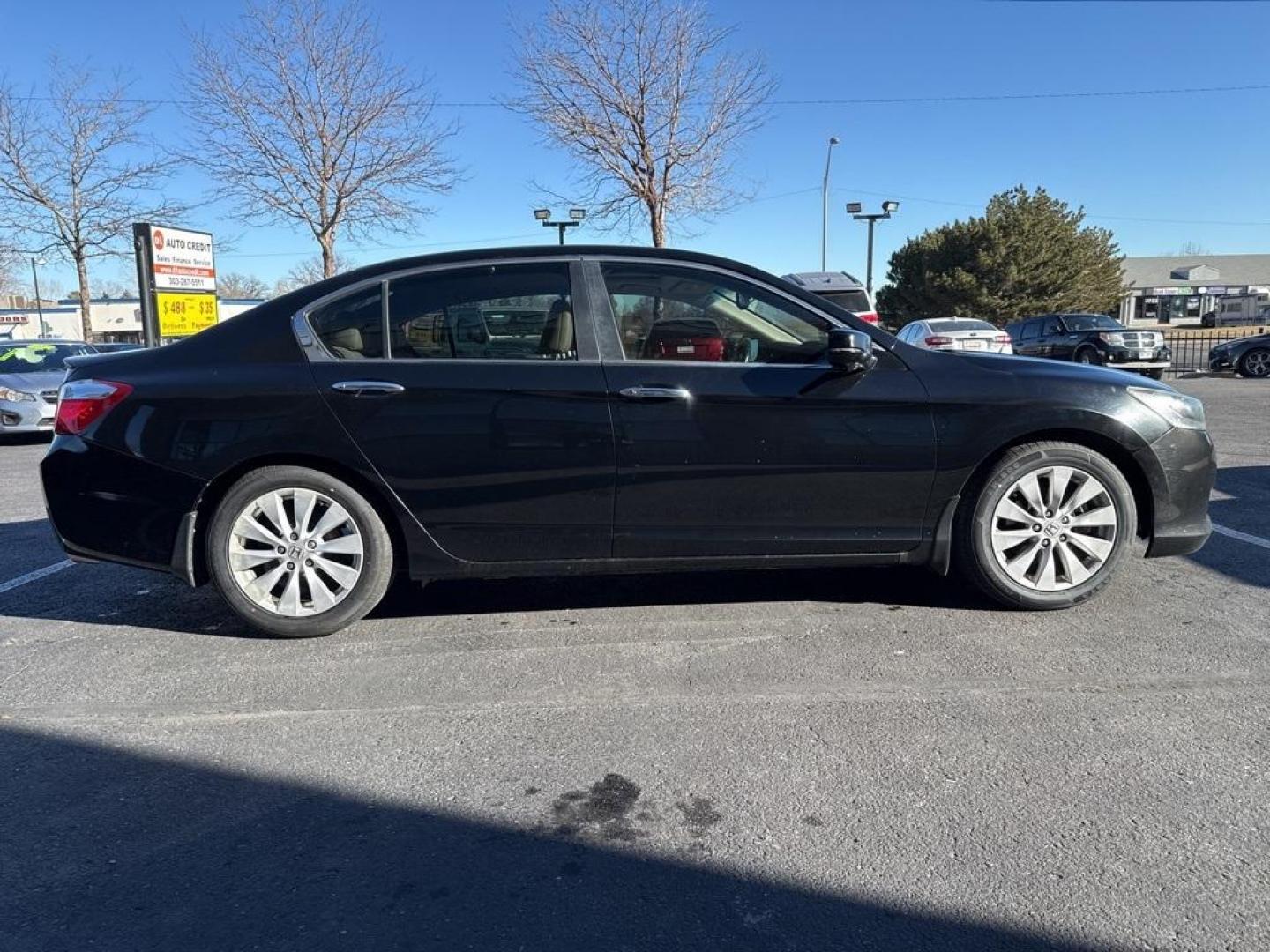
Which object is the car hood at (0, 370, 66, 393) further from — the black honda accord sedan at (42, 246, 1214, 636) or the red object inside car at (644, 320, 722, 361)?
the red object inside car at (644, 320, 722, 361)

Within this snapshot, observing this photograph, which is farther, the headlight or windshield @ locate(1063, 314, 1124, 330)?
windshield @ locate(1063, 314, 1124, 330)

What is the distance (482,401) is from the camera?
3.71 m

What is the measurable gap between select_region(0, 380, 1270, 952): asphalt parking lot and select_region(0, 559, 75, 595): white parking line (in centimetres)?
56

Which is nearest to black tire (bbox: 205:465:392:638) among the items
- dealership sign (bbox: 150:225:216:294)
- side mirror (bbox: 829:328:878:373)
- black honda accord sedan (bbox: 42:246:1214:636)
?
black honda accord sedan (bbox: 42:246:1214:636)

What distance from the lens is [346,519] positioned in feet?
12.4

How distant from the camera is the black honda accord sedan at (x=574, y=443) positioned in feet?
12.2

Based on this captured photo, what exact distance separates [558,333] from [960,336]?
13.5 m

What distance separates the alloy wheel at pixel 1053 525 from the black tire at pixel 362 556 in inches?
110

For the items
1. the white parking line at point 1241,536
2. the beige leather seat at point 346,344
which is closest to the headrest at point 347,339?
the beige leather seat at point 346,344

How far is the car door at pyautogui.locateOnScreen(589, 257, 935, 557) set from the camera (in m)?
3.74

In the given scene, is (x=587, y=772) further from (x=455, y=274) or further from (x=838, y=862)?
(x=455, y=274)

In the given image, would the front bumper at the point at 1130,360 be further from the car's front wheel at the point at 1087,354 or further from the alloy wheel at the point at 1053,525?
the alloy wheel at the point at 1053,525

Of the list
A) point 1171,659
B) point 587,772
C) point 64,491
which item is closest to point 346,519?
point 64,491

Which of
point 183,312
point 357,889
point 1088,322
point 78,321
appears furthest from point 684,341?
point 78,321
